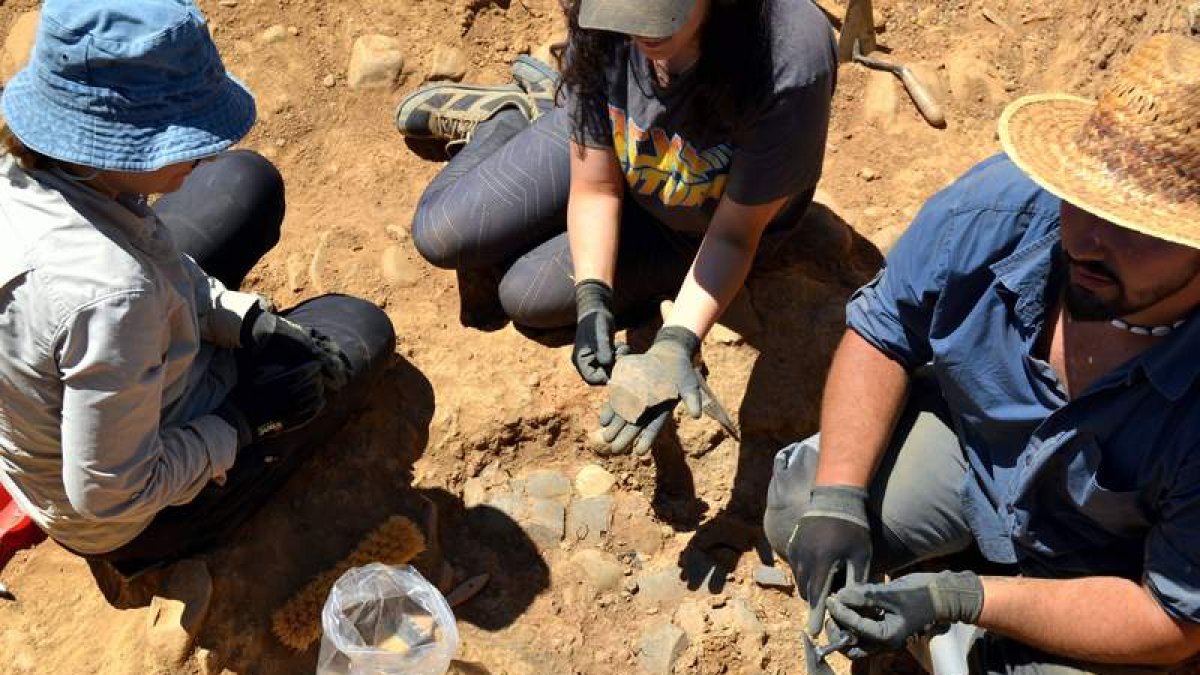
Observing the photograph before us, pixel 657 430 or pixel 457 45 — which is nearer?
pixel 657 430

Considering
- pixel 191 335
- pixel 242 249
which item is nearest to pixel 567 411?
pixel 242 249

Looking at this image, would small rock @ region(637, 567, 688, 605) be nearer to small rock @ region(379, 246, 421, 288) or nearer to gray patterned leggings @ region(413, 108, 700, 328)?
gray patterned leggings @ region(413, 108, 700, 328)

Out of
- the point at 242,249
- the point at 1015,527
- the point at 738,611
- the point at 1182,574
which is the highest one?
the point at 1182,574

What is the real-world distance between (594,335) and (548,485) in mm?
454

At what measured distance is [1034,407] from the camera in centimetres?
230

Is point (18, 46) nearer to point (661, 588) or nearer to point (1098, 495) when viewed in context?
point (661, 588)

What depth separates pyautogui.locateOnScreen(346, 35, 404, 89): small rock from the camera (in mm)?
3967

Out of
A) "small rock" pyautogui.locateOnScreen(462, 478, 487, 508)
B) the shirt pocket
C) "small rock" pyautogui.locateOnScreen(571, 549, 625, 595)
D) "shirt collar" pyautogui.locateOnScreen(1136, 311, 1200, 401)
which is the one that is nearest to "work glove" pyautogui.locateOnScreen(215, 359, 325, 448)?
"small rock" pyautogui.locateOnScreen(462, 478, 487, 508)

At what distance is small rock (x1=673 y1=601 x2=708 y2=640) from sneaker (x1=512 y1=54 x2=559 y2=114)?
1628 mm

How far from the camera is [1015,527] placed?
2406mm

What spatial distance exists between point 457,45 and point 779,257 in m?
1.44

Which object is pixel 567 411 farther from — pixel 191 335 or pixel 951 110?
pixel 951 110

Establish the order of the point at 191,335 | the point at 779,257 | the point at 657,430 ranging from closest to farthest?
the point at 191,335, the point at 657,430, the point at 779,257

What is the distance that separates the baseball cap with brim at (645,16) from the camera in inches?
94.7
